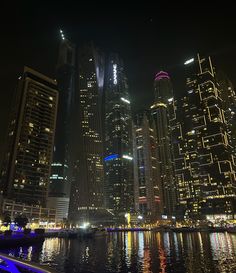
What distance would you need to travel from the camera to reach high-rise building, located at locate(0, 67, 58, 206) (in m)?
160

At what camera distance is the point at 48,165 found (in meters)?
177

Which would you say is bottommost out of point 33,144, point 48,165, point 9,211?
point 9,211

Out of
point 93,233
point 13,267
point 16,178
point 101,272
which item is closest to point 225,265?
point 101,272

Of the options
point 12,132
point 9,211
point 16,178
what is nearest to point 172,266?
point 9,211

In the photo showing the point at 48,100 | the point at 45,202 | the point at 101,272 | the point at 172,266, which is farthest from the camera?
the point at 48,100

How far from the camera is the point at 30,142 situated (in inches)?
6757

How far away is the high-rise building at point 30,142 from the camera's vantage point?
525ft

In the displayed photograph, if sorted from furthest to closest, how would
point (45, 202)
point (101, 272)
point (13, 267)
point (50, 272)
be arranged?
point (45, 202)
point (101, 272)
point (13, 267)
point (50, 272)

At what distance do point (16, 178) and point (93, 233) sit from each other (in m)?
69.7

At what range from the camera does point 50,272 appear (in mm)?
13391

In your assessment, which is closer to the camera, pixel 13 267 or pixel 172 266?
pixel 13 267

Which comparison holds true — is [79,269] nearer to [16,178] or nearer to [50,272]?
[50,272]

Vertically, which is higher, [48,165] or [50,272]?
[48,165]

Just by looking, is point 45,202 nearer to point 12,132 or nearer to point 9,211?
→ point 9,211
